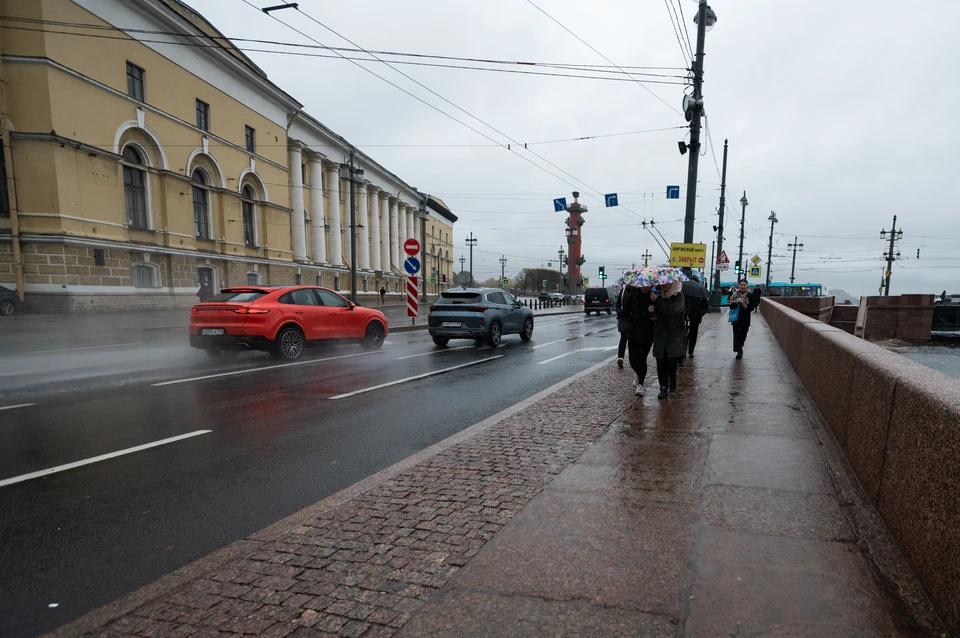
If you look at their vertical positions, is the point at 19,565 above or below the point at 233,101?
below

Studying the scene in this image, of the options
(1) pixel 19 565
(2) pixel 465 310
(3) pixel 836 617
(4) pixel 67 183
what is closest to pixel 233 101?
(4) pixel 67 183

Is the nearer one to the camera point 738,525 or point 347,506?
point 738,525

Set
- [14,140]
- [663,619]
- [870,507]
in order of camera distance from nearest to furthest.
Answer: [663,619], [870,507], [14,140]

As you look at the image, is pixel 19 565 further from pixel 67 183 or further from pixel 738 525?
pixel 67 183

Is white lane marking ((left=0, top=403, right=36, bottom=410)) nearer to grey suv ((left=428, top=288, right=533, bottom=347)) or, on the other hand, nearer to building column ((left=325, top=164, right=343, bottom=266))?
grey suv ((left=428, top=288, right=533, bottom=347))

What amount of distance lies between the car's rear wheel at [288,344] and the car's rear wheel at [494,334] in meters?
4.71

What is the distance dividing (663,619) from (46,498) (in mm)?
3995

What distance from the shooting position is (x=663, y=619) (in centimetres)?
213

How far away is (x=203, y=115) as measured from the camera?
28.1 metres

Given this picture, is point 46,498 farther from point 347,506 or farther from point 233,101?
point 233,101

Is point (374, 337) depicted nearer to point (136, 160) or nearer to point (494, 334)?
point (494, 334)

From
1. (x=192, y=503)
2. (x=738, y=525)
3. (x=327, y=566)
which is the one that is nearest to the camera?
(x=327, y=566)

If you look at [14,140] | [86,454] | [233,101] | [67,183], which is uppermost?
[233,101]

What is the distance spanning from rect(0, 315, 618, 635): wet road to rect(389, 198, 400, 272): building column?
5072cm
